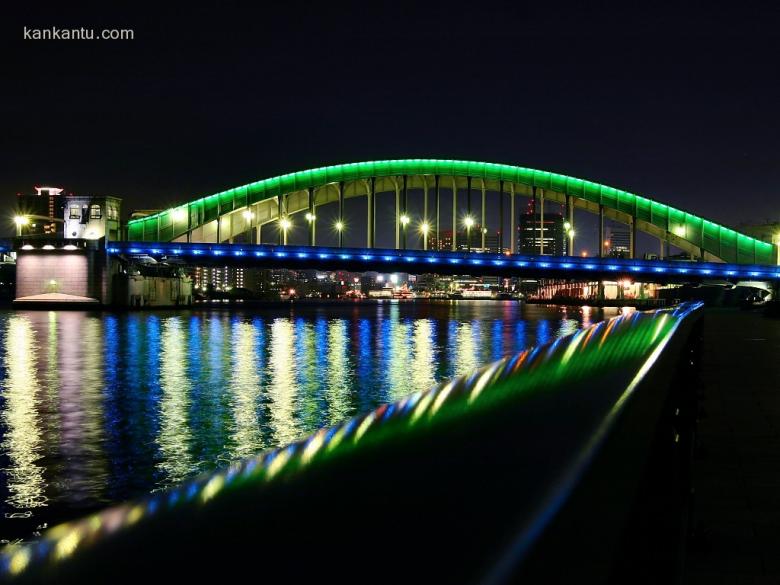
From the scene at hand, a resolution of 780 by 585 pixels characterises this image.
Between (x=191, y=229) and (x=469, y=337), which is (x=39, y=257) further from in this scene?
(x=469, y=337)

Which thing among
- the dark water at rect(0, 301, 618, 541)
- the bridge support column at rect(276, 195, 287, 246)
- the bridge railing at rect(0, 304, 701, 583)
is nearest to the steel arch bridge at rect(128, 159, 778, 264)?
the bridge support column at rect(276, 195, 287, 246)

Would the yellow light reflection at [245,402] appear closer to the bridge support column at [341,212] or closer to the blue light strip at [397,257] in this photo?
the blue light strip at [397,257]

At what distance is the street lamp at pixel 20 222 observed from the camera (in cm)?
10433

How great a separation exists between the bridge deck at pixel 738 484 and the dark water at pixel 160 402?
5281 mm

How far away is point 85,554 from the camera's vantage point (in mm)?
3707

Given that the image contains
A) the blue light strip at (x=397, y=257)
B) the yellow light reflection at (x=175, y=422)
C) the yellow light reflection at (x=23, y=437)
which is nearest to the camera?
the yellow light reflection at (x=23, y=437)

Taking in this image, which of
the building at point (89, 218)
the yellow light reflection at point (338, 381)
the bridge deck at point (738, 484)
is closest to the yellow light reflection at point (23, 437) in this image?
A: the yellow light reflection at point (338, 381)

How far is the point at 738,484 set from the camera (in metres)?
8.18

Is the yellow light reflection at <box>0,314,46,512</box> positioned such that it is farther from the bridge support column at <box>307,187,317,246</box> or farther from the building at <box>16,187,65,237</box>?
the bridge support column at <box>307,187,317,246</box>

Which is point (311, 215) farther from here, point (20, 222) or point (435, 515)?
point (435, 515)

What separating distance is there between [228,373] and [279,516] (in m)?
19.1

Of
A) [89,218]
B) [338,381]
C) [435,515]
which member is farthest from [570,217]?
[435,515]

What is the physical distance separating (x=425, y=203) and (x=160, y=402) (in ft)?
368

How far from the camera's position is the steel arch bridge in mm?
125000
